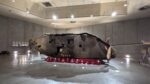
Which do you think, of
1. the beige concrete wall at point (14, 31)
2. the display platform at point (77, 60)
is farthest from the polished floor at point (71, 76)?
the beige concrete wall at point (14, 31)

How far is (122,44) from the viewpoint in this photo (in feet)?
54.5

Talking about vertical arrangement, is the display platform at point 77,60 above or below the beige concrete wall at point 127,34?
below

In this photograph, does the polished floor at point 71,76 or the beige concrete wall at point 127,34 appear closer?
the polished floor at point 71,76

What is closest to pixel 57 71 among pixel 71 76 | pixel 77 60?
pixel 71 76

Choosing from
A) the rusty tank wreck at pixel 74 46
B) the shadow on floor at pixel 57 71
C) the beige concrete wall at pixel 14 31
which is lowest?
the shadow on floor at pixel 57 71

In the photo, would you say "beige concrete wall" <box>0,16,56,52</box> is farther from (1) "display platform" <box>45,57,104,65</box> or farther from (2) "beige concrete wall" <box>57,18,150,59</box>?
(1) "display platform" <box>45,57,104,65</box>

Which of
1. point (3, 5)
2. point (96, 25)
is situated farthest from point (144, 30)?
point (3, 5)

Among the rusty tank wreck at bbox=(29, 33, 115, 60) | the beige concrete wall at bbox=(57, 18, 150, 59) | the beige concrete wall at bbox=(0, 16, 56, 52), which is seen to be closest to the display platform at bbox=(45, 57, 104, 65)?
the rusty tank wreck at bbox=(29, 33, 115, 60)

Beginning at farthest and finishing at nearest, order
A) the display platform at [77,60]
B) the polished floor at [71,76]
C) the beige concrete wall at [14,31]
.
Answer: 1. the beige concrete wall at [14,31]
2. the display platform at [77,60]
3. the polished floor at [71,76]

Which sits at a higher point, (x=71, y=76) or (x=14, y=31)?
(x=14, y=31)

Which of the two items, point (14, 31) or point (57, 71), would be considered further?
point (14, 31)

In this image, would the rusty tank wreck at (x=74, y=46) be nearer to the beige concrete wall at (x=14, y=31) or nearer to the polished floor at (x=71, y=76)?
the polished floor at (x=71, y=76)

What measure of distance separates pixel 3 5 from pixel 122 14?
8.83m

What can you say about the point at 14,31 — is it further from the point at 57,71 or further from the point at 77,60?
the point at 57,71
